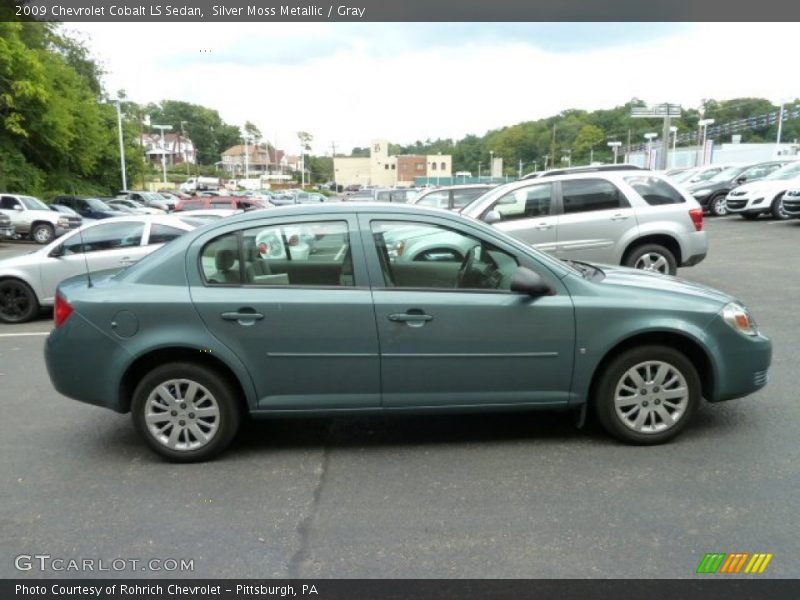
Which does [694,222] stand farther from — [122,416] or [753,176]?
[753,176]

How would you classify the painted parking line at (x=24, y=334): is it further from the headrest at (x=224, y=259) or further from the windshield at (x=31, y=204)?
the windshield at (x=31, y=204)

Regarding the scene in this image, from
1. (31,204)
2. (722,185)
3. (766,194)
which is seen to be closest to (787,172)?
(766,194)

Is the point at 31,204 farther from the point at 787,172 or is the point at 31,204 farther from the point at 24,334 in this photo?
the point at 787,172

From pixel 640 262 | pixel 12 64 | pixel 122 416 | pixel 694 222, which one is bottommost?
pixel 122 416

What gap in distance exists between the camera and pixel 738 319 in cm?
425

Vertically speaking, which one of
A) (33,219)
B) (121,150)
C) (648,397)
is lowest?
(33,219)

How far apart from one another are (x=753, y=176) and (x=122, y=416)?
23642 mm

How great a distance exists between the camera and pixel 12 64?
2888cm

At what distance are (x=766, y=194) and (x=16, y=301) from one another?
19.7 metres

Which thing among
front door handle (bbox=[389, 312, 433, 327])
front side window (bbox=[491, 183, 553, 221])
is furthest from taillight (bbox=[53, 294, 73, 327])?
front side window (bbox=[491, 183, 553, 221])

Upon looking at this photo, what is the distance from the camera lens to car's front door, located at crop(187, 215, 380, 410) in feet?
13.2

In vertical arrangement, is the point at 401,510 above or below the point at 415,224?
below

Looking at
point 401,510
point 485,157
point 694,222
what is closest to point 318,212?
point 401,510

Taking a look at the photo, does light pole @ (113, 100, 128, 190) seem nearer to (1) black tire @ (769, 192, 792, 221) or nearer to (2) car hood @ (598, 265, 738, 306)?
(1) black tire @ (769, 192, 792, 221)
